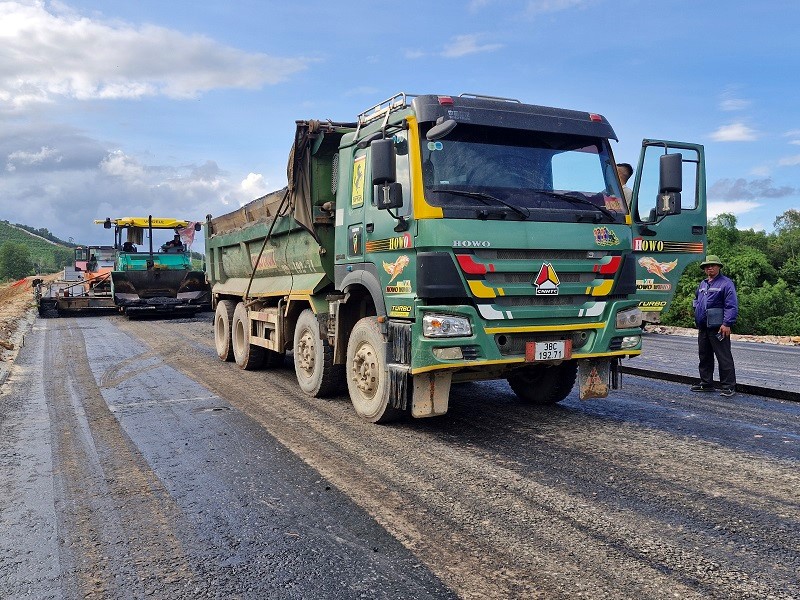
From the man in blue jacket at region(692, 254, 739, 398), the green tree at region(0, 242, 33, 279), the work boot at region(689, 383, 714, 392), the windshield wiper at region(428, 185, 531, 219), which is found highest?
the green tree at region(0, 242, 33, 279)

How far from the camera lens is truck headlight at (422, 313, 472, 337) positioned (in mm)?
5641

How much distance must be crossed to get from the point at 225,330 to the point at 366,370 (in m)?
5.52

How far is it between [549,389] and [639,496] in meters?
2.99

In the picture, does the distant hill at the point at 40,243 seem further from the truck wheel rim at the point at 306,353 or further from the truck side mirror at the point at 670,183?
the truck side mirror at the point at 670,183

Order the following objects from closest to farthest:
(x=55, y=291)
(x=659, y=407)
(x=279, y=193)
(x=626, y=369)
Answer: (x=659, y=407)
(x=279, y=193)
(x=626, y=369)
(x=55, y=291)

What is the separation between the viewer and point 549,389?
24.5 feet

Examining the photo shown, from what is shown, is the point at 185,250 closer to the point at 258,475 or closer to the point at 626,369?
the point at 626,369

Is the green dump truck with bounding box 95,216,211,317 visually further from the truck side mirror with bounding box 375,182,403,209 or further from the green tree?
the green tree

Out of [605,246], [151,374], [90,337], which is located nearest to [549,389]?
[605,246]

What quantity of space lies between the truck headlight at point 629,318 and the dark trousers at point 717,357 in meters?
2.26

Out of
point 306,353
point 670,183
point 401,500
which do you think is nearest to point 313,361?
point 306,353

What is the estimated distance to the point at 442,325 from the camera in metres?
5.64

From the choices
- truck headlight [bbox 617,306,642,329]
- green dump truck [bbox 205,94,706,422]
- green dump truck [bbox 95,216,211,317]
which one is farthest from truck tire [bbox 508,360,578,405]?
green dump truck [bbox 95,216,211,317]

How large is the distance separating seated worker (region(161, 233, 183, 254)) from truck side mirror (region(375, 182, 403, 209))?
729 inches
